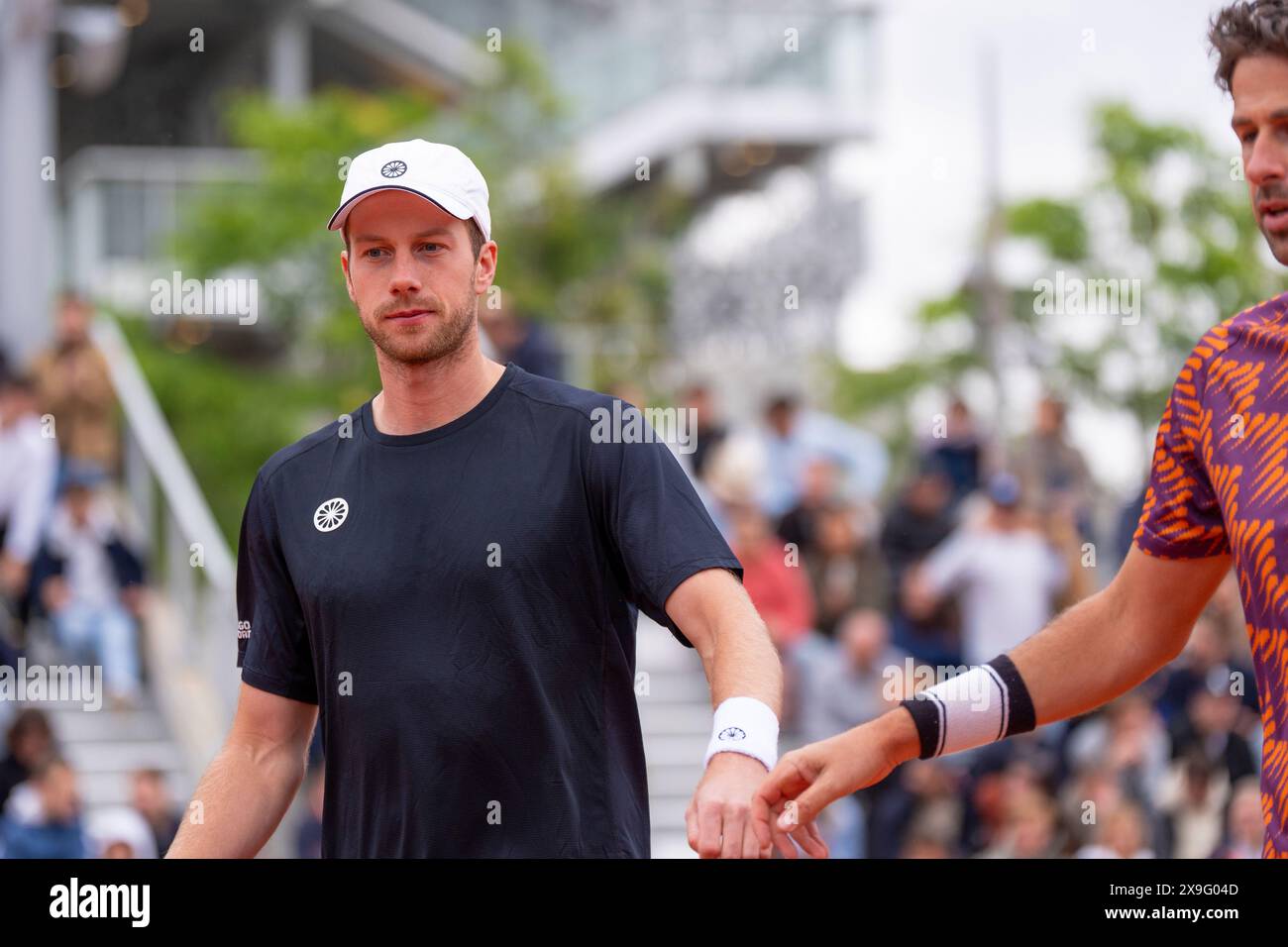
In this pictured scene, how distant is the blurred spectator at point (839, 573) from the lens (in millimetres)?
10328

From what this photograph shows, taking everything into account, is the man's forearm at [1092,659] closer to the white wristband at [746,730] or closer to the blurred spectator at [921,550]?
the white wristband at [746,730]

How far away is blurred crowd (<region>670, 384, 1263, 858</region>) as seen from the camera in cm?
941

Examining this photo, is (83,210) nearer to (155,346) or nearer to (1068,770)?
(155,346)

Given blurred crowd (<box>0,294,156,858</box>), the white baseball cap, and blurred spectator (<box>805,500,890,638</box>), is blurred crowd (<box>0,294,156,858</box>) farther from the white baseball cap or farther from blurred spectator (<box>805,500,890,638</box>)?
the white baseball cap

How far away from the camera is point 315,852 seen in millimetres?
8859

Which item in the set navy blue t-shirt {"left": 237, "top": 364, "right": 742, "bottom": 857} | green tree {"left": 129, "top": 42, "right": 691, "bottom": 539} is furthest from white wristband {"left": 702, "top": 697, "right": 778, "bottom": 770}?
green tree {"left": 129, "top": 42, "right": 691, "bottom": 539}

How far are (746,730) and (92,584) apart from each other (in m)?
7.72

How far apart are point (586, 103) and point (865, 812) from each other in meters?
17.4

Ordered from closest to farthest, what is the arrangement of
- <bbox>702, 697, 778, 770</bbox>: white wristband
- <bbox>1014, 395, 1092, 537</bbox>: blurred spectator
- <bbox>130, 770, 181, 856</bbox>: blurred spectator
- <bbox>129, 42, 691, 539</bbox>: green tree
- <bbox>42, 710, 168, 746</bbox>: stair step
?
1. <bbox>702, 697, 778, 770</bbox>: white wristband
2. <bbox>130, 770, 181, 856</bbox>: blurred spectator
3. <bbox>42, 710, 168, 746</bbox>: stair step
4. <bbox>1014, 395, 1092, 537</bbox>: blurred spectator
5. <bbox>129, 42, 691, 539</bbox>: green tree

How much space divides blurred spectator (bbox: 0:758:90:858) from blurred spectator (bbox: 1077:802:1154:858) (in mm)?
4710

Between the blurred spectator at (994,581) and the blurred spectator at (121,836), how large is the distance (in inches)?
161

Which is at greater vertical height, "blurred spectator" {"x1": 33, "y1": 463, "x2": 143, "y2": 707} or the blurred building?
the blurred building
